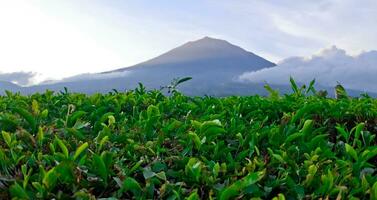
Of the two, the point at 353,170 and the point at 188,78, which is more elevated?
the point at 188,78


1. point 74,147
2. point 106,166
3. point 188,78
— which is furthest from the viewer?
point 188,78

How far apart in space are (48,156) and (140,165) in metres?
0.51

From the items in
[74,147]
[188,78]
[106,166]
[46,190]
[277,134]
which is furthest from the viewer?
[188,78]

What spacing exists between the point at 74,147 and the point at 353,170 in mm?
1637

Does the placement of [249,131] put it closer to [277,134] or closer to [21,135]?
[277,134]

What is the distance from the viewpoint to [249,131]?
13.0ft

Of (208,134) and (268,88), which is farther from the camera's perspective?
(268,88)

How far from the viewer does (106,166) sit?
117 inches

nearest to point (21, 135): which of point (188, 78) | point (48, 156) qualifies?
point (48, 156)

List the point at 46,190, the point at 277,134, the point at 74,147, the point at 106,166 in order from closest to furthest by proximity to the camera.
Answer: the point at 46,190
the point at 106,166
the point at 74,147
the point at 277,134

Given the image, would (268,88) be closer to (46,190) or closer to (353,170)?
(353,170)

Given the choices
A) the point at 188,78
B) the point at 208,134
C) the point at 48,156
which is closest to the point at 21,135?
the point at 48,156

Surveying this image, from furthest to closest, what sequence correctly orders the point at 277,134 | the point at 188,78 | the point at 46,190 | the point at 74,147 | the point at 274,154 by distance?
the point at 188,78
the point at 277,134
the point at 74,147
the point at 274,154
the point at 46,190

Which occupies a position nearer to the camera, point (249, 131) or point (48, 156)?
point (48, 156)
